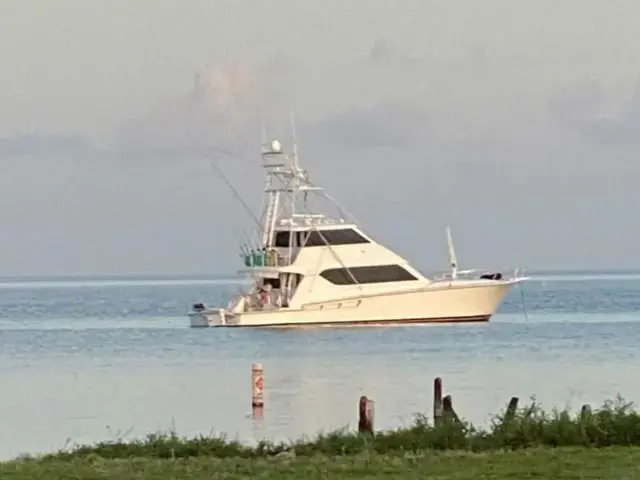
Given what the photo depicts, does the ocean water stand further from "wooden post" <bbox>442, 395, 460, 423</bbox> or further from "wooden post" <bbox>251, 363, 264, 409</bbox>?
"wooden post" <bbox>442, 395, 460, 423</bbox>

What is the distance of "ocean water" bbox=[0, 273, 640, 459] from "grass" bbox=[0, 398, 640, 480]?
678 centimetres

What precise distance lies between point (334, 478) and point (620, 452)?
117 inches

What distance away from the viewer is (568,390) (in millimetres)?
33938

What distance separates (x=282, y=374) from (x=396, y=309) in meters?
15.9

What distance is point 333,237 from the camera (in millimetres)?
55938

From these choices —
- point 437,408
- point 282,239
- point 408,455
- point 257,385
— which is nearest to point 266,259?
point 282,239

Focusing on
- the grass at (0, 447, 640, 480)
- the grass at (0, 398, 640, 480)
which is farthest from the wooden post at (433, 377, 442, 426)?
the grass at (0, 447, 640, 480)

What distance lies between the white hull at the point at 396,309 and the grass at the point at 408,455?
40.7m

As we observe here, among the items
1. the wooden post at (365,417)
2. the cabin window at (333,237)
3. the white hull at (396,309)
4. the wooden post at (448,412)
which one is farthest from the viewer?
the white hull at (396,309)

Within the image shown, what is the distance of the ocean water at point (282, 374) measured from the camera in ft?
89.7

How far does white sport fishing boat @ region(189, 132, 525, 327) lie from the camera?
184 feet

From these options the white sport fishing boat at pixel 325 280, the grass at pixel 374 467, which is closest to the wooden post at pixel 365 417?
the grass at pixel 374 467

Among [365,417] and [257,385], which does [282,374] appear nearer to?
[257,385]

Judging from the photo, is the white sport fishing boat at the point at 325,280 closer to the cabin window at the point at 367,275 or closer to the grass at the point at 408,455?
the cabin window at the point at 367,275
